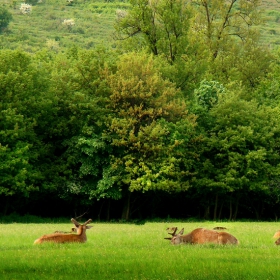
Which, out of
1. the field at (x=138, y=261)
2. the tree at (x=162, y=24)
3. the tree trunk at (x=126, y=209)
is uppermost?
the tree at (x=162, y=24)

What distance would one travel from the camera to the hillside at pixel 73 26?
138 meters

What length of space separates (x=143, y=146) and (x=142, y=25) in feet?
55.8

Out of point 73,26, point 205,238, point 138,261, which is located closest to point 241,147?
point 205,238

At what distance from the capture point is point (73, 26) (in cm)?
16750

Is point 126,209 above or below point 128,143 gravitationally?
below

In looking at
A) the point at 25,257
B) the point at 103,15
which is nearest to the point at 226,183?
the point at 25,257

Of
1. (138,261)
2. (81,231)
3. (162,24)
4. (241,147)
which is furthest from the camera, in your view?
(162,24)

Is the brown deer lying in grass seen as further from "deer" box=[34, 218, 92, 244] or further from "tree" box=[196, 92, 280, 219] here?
"tree" box=[196, 92, 280, 219]

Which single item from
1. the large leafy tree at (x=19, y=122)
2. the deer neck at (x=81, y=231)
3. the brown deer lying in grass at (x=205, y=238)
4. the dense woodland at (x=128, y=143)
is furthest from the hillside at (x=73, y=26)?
the brown deer lying in grass at (x=205, y=238)

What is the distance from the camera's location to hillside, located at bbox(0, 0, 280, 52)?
138 metres

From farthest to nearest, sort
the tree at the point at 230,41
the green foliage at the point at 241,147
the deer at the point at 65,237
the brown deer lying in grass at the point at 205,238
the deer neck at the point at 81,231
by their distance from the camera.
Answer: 1. the tree at the point at 230,41
2. the green foliage at the point at 241,147
3. the deer neck at the point at 81,231
4. the brown deer lying in grass at the point at 205,238
5. the deer at the point at 65,237

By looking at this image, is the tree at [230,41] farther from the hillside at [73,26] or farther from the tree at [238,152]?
the hillside at [73,26]

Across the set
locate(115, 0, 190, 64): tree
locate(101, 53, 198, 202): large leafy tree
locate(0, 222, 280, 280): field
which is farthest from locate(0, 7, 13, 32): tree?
locate(0, 222, 280, 280): field

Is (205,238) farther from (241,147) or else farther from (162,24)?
(162,24)
